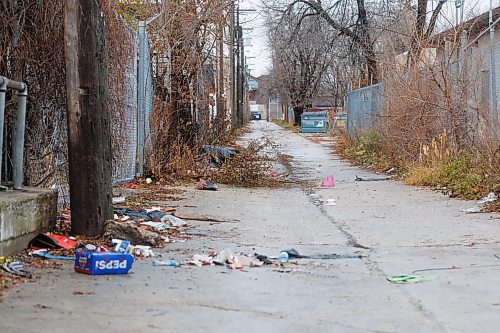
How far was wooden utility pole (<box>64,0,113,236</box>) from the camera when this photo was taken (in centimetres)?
695

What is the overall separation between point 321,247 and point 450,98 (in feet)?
22.9

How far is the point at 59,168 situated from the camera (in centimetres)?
830

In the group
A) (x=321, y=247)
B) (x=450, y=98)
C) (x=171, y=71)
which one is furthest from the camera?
(x=171, y=71)

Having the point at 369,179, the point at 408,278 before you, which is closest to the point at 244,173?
the point at 369,179

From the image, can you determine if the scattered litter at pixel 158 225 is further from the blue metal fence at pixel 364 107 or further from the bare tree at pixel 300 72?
the bare tree at pixel 300 72

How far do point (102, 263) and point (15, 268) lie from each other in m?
0.62

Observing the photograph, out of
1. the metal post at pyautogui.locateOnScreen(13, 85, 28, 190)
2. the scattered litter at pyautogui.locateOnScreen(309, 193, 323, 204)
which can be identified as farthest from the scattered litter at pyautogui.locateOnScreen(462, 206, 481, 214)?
the metal post at pyautogui.locateOnScreen(13, 85, 28, 190)

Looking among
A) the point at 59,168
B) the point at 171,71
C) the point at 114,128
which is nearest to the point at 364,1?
the point at 171,71

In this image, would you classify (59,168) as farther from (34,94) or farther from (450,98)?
(450,98)

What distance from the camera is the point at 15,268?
5.57 m

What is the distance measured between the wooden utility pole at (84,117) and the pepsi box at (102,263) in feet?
4.30

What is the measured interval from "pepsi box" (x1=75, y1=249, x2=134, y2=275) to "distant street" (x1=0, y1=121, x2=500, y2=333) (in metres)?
0.09

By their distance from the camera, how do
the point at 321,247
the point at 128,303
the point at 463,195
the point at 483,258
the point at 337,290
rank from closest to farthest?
the point at 128,303 < the point at 337,290 < the point at 483,258 < the point at 321,247 < the point at 463,195

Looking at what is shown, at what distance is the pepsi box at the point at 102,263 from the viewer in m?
5.57
